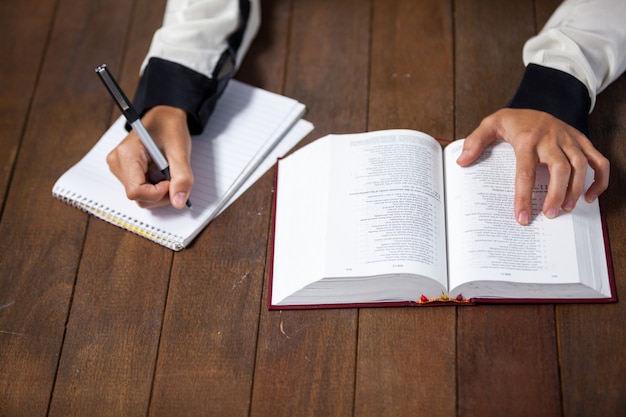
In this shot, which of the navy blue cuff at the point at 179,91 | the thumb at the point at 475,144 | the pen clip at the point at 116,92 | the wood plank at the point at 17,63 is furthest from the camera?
the wood plank at the point at 17,63

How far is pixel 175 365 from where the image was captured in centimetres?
104

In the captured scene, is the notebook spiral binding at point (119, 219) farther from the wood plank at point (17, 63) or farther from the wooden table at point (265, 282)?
the wood plank at point (17, 63)

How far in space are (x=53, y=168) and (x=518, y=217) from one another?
2.64 feet

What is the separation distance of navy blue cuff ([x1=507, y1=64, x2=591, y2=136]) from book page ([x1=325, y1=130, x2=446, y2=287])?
16 centimetres

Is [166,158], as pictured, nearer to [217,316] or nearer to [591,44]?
[217,316]

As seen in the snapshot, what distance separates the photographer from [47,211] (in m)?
1.20

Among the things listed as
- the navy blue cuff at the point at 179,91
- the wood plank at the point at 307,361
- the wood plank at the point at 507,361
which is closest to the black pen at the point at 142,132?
the navy blue cuff at the point at 179,91

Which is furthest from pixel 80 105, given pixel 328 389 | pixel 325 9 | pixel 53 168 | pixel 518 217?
pixel 518 217

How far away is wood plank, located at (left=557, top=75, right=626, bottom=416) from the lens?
3.15 feet

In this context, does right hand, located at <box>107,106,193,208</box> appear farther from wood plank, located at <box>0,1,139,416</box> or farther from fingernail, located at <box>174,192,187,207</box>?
wood plank, located at <box>0,1,139,416</box>

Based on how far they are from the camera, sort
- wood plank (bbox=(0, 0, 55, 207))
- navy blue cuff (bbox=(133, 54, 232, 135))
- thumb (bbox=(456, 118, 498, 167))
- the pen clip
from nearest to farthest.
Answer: the pen clip < thumb (bbox=(456, 118, 498, 167)) < navy blue cuff (bbox=(133, 54, 232, 135)) < wood plank (bbox=(0, 0, 55, 207))

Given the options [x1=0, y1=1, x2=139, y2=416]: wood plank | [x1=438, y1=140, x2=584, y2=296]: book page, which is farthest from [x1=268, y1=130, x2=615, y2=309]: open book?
[x1=0, y1=1, x2=139, y2=416]: wood plank

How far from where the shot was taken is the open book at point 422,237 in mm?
977

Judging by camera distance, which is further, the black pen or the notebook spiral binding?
the notebook spiral binding
